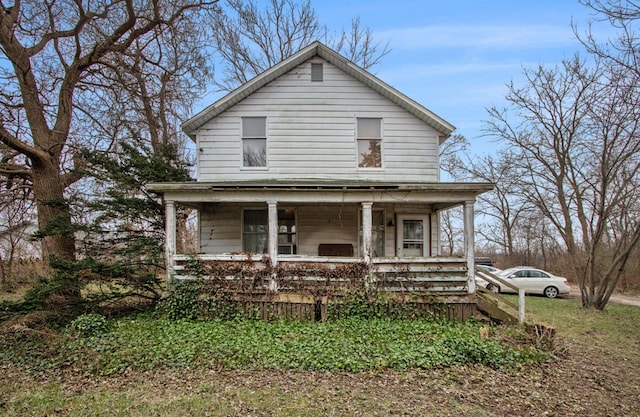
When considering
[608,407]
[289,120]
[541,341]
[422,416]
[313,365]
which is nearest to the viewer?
[422,416]

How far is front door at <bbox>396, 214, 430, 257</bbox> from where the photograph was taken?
1102cm

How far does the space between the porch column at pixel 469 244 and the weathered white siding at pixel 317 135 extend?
84.5 inches

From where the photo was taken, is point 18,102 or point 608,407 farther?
point 18,102

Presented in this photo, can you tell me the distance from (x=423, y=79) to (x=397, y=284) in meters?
13.1

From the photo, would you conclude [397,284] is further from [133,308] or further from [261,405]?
[133,308]

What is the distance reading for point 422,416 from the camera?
167 inches

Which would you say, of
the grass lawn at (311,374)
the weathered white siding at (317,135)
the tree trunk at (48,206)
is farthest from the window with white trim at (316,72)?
the tree trunk at (48,206)

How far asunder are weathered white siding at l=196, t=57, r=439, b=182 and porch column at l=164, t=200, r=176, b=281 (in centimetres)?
185

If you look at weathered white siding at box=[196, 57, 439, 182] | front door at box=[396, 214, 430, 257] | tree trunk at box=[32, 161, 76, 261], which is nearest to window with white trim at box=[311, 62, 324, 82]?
weathered white siding at box=[196, 57, 439, 182]

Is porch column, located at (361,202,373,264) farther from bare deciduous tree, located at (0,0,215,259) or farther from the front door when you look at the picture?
bare deciduous tree, located at (0,0,215,259)

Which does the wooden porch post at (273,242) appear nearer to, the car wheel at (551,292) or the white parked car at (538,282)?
the white parked car at (538,282)

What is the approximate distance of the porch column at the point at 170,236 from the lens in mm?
8820

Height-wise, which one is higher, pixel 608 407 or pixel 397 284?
pixel 397 284

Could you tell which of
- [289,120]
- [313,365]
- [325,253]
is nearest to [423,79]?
[289,120]
